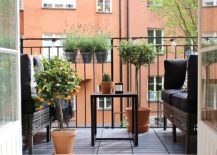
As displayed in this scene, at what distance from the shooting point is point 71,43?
4.67m

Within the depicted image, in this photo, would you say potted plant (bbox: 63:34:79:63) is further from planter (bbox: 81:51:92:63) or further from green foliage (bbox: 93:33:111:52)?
green foliage (bbox: 93:33:111:52)

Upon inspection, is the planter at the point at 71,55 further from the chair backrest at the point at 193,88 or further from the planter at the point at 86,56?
the chair backrest at the point at 193,88

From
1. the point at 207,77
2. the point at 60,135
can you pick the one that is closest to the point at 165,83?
the point at 60,135

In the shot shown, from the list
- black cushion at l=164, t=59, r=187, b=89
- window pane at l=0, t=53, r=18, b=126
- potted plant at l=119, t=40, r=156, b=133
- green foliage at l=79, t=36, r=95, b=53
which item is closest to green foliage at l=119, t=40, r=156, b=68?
potted plant at l=119, t=40, r=156, b=133

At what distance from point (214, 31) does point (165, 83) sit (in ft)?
7.99

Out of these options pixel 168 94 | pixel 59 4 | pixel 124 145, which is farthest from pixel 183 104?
pixel 59 4

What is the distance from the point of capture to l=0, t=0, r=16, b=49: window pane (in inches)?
89.9

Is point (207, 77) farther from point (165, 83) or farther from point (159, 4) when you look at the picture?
point (159, 4)

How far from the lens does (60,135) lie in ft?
11.1

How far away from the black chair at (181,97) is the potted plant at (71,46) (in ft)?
3.74

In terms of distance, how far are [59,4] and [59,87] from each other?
8988 millimetres

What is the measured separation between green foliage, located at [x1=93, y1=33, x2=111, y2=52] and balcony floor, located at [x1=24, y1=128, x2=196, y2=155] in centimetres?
102

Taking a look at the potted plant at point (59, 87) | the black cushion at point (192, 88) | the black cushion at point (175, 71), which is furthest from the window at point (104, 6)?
the black cushion at point (192, 88)

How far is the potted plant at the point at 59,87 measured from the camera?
3.32m
